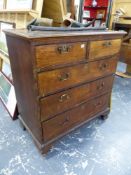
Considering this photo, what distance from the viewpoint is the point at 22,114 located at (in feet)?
5.30

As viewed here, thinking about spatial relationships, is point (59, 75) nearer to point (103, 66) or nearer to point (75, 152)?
point (103, 66)

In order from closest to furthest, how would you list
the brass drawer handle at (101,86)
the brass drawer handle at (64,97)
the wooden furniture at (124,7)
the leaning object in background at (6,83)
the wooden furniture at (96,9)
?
the brass drawer handle at (64,97), the brass drawer handle at (101,86), the leaning object in background at (6,83), the wooden furniture at (124,7), the wooden furniture at (96,9)

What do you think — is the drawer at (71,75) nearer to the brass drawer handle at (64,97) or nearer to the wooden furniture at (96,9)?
the brass drawer handle at (64,97)

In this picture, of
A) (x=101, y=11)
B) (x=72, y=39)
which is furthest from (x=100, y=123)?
(x=101, y=11)

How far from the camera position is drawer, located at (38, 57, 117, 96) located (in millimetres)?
1129

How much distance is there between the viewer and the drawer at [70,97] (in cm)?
123

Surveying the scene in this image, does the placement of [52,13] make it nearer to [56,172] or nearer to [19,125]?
[19,125]

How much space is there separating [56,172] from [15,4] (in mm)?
1777

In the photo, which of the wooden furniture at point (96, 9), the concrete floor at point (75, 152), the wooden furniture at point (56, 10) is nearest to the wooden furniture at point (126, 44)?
the wooden furniture at point (96, 9)

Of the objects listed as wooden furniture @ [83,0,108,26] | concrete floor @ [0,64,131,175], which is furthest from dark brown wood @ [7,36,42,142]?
wooden furniture @ [83,0,108,26]

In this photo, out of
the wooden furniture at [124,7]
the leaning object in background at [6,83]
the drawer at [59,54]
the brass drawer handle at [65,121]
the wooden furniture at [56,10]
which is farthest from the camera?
the wooden furniture at [124,7]

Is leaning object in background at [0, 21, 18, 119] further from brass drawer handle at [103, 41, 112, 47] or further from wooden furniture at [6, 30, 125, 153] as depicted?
brass drawer handle at [103, 41, 112, 47]

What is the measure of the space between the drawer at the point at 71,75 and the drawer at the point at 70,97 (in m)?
0.06

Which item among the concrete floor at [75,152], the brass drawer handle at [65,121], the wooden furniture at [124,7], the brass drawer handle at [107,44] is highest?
the wooden furniture at [124,7]
